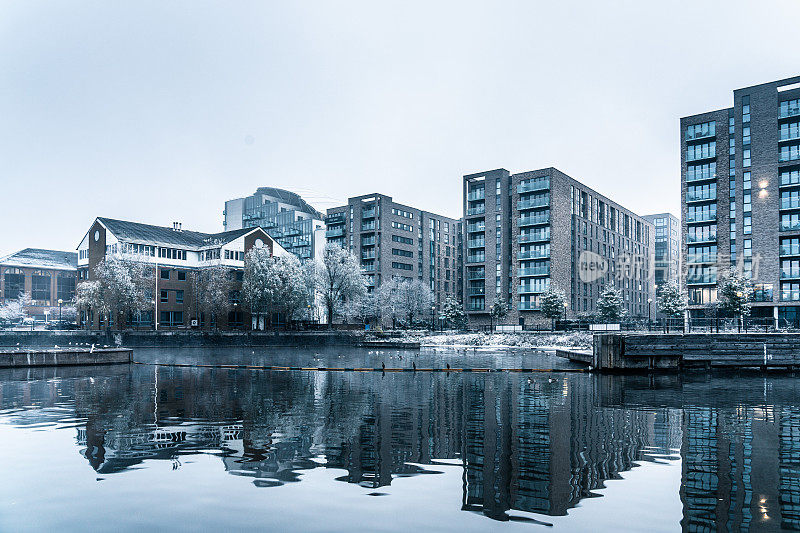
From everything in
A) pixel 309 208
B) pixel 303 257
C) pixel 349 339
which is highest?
pixel 309 208

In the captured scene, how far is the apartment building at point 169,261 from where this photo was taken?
3551 inches

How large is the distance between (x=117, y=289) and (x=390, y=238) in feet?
206

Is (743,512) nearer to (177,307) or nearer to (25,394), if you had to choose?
(25,394)

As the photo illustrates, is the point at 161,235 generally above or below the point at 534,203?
below

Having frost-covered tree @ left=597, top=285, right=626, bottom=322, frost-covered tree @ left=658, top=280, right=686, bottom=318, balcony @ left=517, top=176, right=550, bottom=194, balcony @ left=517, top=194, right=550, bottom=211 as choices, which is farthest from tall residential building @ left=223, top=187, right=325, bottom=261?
frost-covered tree @ left=658, top=280, right=686, bottom=318

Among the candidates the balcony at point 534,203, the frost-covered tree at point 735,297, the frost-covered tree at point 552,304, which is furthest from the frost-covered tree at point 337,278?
→ the frost-covered tree at point 735,297

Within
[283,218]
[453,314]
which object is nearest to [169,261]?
[453,314]

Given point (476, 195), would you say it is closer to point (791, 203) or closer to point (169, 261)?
point (791, 203)

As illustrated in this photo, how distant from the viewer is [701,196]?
90.2m

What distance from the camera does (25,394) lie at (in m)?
29.3

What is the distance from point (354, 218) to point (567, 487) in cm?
12291

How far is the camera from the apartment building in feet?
296

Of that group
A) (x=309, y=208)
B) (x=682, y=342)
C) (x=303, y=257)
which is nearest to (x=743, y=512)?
(x=682, y=342)

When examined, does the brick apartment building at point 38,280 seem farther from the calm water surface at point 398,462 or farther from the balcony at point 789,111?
the balcony at point 789,111
